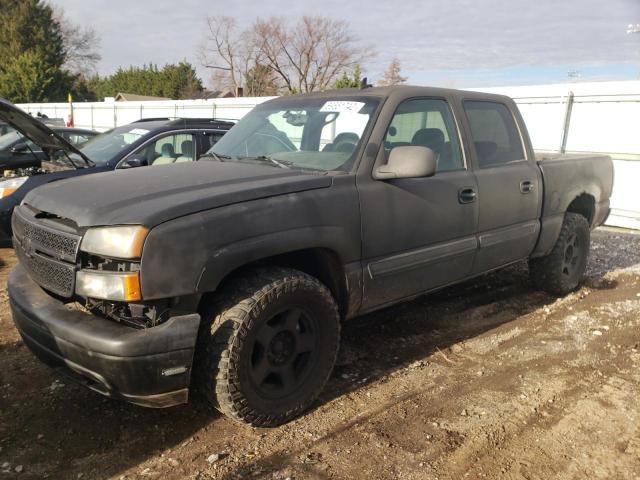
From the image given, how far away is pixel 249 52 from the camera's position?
2115 inches

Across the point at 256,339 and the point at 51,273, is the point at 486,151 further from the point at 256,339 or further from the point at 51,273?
the point at 51,273

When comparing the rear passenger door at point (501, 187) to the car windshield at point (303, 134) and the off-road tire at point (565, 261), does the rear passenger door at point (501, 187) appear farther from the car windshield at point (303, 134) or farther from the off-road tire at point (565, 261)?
the car windshield at point (303, 134)

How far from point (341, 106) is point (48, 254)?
6.86ft

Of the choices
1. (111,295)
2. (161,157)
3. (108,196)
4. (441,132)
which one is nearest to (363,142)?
(441,132)

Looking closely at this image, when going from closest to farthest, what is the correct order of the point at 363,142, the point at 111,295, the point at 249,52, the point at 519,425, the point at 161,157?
the point at 111,295
the point at 519,425
the point at 363,142
the point at 161,157
the point at 249,52

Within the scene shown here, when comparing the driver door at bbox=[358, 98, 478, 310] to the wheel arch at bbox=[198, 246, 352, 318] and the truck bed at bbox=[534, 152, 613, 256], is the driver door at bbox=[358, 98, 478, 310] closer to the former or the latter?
the wheel arch at bbox=[198, 246, 352, 318]

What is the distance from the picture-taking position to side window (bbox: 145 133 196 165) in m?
6.73

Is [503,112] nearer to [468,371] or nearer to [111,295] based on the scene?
[468,371]

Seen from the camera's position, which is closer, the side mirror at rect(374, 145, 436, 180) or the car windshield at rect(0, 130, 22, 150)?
the side mirror at rect(374, 145, 436, 180)

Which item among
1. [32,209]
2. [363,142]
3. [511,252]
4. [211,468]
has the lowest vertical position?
[211,468]

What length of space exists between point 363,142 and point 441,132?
890mm

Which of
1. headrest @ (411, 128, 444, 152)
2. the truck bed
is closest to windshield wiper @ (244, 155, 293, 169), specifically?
headrest @ (411, 128, 444, 152)

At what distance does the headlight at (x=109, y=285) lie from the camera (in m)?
2.40

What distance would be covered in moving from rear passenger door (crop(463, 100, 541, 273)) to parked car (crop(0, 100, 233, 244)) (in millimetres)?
3711
